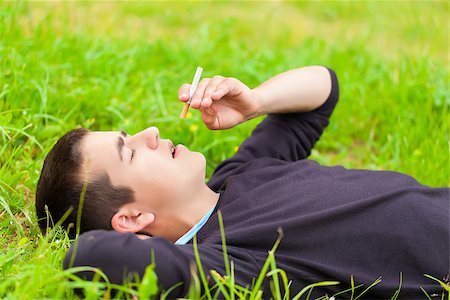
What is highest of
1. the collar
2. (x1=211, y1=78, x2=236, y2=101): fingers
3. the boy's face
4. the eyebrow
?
(x1=211, y1=78, x2=236, y2=101): fingers

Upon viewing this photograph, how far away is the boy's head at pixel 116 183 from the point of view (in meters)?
2.31

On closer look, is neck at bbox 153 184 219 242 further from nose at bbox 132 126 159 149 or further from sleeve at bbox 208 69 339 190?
sleeve at bbox 208 69 339 190

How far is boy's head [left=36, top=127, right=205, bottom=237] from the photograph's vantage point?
231 centimetres

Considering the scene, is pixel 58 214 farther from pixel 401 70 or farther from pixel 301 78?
pixel 401 70

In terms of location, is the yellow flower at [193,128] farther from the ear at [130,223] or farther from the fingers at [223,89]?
the ear at [130,223]

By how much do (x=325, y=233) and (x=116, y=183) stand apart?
748 mm

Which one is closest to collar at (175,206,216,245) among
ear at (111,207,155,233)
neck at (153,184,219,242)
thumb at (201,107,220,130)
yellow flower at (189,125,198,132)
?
neck at (153,184,219,242)

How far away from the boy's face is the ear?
33 mm

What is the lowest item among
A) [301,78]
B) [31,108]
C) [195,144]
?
[195,144]

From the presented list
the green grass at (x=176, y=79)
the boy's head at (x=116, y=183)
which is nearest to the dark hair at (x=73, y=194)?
the boy's head at (x=116, y=183)

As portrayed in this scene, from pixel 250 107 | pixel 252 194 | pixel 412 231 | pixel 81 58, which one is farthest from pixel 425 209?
pixel 81 58

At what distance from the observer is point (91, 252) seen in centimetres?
194

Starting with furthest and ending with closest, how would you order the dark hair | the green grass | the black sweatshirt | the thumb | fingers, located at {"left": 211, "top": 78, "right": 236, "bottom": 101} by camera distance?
the green grass, the thumb, fingers, located at {"left": 211, "top": 78, "right": 236, "bottom": 101}, the dark hair, the black sweatshirt

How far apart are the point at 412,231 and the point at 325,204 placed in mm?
320
